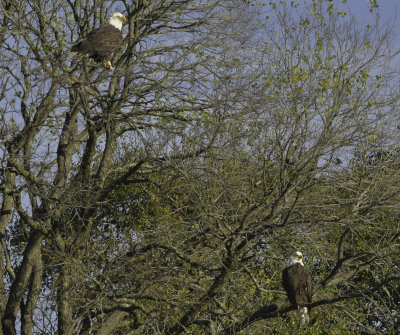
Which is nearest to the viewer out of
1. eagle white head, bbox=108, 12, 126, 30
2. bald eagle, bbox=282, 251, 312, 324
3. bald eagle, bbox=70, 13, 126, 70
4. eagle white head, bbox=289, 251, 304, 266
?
bald eagle, bbox=282, 251, 312, 324

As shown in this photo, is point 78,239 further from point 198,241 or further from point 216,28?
point 216,28

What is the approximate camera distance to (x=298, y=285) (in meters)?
10.3

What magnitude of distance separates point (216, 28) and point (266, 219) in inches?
198

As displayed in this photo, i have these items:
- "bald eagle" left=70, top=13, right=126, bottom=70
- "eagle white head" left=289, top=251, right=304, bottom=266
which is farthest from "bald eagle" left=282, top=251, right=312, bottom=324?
"bald eagle" left=70, top=13, right=126, bottom=70

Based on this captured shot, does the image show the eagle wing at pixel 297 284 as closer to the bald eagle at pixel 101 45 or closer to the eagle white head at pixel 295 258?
the eagle white head at pixel 295 258

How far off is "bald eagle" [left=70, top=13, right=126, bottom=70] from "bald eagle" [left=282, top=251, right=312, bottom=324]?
4.07m

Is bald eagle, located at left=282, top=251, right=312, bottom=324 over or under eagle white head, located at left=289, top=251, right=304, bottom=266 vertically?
under

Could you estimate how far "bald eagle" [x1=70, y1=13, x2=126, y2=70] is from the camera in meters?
10.1

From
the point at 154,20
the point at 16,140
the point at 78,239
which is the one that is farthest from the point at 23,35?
the point at 78,239

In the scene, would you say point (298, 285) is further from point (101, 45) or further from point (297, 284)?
point (101, 45)

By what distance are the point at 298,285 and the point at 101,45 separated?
Answer: 4.48m

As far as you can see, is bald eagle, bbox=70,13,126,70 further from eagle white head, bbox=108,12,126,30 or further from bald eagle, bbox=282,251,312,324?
bald eagle, bbox=282,251,312,324

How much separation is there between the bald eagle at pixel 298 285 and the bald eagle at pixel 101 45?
4.07 meters

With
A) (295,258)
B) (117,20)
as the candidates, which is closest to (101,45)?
(117,20)
